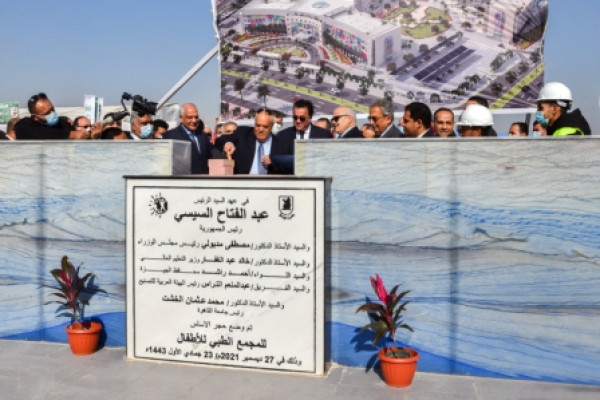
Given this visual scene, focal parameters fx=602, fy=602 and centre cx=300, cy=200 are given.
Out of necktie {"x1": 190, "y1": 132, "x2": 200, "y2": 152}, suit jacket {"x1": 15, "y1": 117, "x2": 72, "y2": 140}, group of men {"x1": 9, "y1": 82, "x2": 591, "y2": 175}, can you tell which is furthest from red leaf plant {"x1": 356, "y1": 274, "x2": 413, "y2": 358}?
suit jacket {"x1": 15, "y1": 117, "x2": 72, "y2": 140}

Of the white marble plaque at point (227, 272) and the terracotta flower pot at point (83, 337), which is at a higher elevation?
the white marble plaque at point (227, 272)

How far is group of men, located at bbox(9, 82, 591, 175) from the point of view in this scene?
175 inches

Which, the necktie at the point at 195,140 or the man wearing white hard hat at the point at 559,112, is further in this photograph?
the necktie at the point at 195,140

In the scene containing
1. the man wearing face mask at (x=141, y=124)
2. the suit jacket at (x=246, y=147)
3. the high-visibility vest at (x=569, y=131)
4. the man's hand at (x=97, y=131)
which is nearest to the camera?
the high-visibility vest at (x=569, y=131)

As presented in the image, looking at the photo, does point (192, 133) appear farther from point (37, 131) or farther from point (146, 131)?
point (37, 131)

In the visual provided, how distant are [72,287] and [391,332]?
8.49 feet

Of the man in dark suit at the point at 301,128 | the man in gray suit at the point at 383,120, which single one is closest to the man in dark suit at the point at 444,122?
the man in gray suit at the point at 383,120

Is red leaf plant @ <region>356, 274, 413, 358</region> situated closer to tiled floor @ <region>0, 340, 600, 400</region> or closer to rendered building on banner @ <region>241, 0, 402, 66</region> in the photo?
tiled floor @ <region>0, 340, 600, 400</region>

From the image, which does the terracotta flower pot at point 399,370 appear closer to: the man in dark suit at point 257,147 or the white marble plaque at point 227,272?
the white marble plaque at point 227,272

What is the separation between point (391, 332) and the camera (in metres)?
4.11

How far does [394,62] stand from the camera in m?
Result: 6.77

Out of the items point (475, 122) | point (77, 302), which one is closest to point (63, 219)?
point (77, 302)

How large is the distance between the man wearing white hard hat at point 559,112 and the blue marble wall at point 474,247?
13.8 inches

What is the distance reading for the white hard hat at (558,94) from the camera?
14.4 feet
